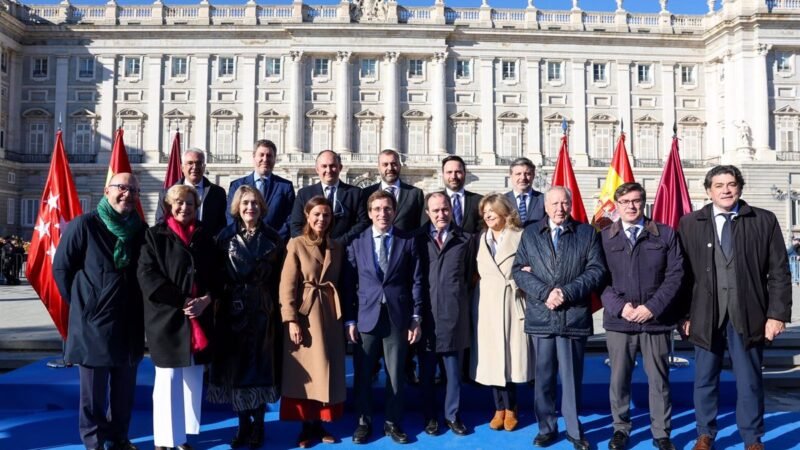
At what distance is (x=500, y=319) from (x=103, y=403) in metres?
2.94

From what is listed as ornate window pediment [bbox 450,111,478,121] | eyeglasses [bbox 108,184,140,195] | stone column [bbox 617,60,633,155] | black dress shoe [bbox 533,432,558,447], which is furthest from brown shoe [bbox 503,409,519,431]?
stone column [bbox 617,60,633,155]

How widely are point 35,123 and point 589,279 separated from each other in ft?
117

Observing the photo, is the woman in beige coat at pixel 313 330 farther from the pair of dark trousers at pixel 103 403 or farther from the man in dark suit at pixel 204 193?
the man in dark suit at pixel 204 193

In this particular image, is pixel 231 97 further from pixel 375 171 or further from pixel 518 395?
pixel 518 395

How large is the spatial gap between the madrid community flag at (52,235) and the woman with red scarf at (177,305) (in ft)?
8.45

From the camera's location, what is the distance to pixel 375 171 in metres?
31.3

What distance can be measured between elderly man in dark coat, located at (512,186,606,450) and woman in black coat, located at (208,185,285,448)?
1.88 metres

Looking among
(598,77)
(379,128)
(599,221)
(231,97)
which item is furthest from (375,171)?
(599,221)

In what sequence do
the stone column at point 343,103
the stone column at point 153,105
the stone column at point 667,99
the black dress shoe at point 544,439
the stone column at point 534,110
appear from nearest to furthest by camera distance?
the black dress shoe at point 544,439
the stone column at point 343,103
the stone column at point 153,105
the stone column at point 534,110
the stone column at point 667,99


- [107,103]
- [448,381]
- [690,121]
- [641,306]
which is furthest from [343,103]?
[641,306]

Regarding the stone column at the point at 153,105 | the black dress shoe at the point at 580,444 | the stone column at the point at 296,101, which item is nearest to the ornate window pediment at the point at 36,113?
the stone column at the point at 153,105

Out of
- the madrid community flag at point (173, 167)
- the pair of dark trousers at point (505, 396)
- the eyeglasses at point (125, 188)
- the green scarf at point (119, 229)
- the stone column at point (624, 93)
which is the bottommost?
the pair of dark trousers at point (505, 396)

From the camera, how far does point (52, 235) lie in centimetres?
671

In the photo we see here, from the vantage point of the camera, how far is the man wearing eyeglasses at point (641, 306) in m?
4.27
